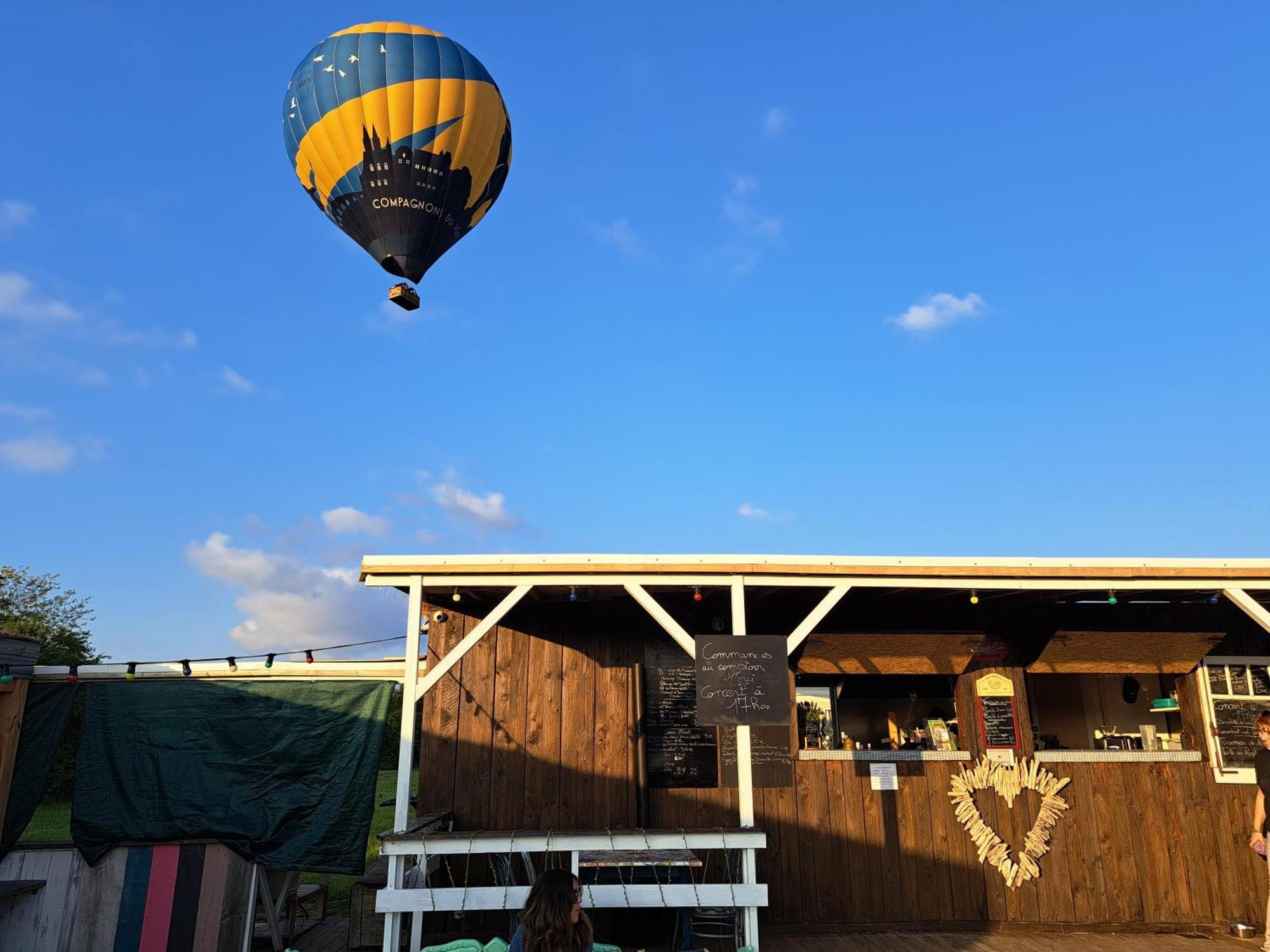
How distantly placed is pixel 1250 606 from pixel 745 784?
4436 millimetres

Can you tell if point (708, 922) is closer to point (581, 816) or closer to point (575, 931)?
point (581, 816)

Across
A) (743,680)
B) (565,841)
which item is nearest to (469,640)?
(565,841)

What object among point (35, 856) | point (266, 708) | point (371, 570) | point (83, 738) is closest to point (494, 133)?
point (371, 570)

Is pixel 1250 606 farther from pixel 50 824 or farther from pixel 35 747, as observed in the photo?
pixel 50 824

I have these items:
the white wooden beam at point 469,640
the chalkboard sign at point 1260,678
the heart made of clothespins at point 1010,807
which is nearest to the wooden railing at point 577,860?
the white wooden beam at point 469,640

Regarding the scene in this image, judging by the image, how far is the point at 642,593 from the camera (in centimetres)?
650

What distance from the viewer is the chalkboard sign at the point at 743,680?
640 centimetres

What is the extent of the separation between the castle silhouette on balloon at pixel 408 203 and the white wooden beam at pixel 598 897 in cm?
688

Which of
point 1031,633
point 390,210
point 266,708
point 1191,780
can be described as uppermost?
point 390,210

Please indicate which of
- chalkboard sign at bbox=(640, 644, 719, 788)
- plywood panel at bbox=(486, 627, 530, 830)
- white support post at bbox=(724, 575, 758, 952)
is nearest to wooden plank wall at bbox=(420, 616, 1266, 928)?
plywood panel at bbox=(486, 627, 530, 830)

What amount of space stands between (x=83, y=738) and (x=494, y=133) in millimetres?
7387

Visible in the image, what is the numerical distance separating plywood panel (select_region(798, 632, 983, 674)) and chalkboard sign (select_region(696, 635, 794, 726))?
5.37 feet

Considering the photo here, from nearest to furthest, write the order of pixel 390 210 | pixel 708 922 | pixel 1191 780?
pixel 708 922 → pixel 1191 780 → pixel 390 210

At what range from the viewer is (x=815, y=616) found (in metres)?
6.66
